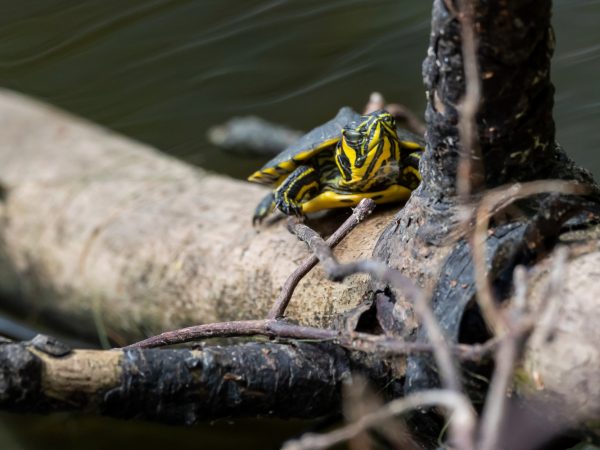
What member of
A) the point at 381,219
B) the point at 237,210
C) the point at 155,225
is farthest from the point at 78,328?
the point at 381,219

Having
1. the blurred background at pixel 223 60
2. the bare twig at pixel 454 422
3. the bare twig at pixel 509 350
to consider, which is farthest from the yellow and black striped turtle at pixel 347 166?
the blurred background at pixel 223 60

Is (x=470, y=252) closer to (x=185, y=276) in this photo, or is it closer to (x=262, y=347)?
(x=262, y=347)

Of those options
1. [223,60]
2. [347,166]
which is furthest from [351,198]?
[223,60]

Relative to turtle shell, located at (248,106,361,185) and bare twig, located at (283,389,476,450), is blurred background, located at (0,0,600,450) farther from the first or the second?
bare twig, located at (283,389,476,450)

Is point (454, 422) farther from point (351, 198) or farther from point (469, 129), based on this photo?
point (351, 198)

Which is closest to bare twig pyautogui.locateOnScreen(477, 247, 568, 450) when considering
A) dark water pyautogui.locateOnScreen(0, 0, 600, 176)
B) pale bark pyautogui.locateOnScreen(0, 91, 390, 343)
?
pale bark pyautogui.locateOnScreen(0, 91, 390, 343)
